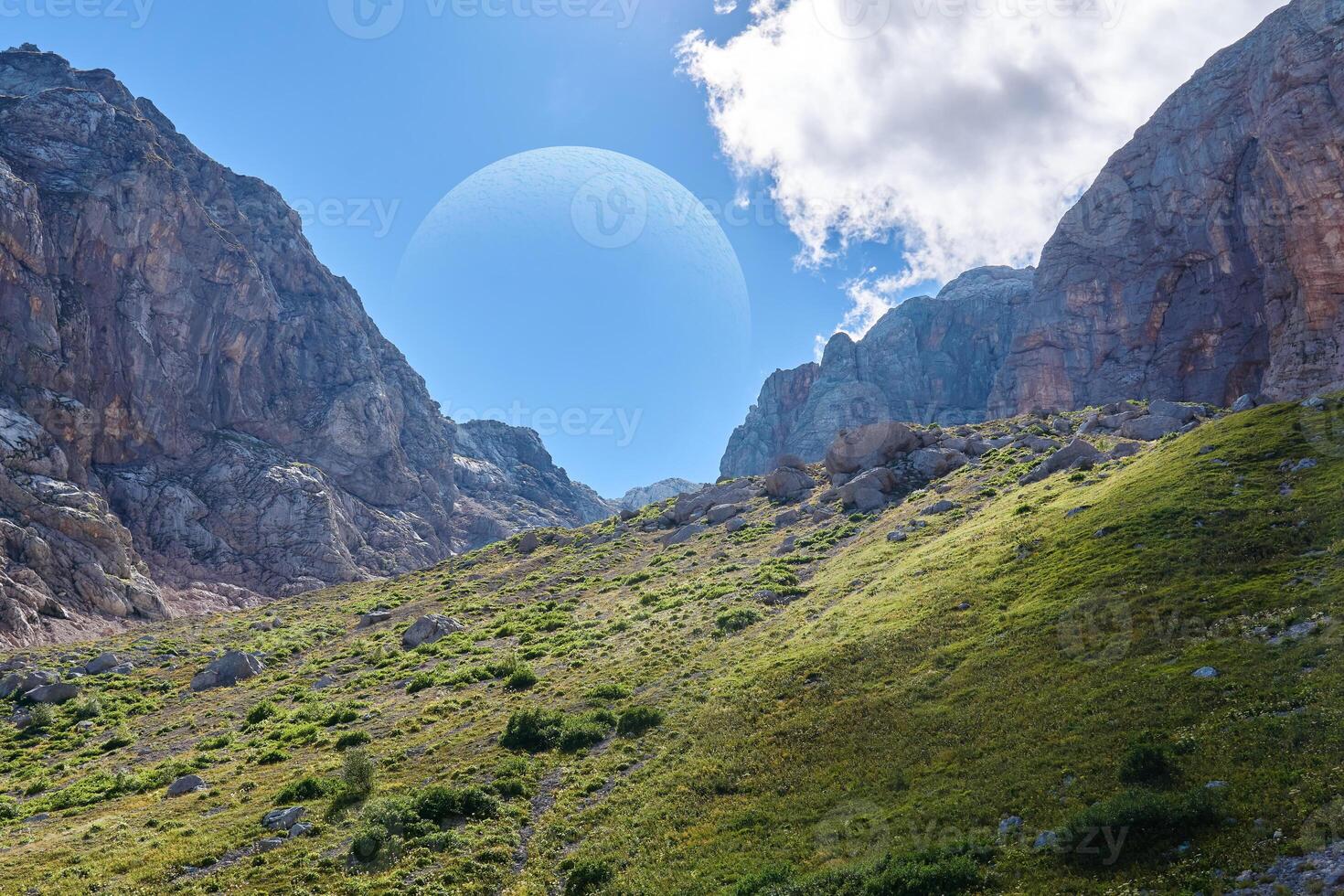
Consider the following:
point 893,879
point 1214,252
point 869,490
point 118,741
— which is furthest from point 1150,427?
point 1214,252

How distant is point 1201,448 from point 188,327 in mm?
182936

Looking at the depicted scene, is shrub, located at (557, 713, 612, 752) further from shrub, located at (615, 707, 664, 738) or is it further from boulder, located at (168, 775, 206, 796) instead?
boulder, located at (168, 775, 206, 796)

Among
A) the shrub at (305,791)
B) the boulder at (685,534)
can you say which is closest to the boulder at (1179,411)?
the boulder at (685,534)

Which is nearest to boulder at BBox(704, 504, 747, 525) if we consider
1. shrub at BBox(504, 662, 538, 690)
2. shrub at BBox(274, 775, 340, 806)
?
shrub at BBox(504, 662, 538, 690)

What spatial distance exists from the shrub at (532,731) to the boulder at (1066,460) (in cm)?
4799

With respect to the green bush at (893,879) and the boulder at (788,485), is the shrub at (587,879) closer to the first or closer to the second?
the green bush at (893,879)

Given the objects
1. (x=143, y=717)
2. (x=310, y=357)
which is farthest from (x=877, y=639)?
(x=310, y=357)

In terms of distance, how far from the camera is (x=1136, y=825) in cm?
1645

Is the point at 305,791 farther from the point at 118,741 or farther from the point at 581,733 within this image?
the point at 118,741

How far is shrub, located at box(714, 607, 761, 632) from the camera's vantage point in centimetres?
4934

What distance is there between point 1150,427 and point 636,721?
2457 inches

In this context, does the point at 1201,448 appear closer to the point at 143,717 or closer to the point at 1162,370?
the point at 143,717

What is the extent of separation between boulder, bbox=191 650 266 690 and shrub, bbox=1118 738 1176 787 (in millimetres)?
60443

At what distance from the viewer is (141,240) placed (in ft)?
493
